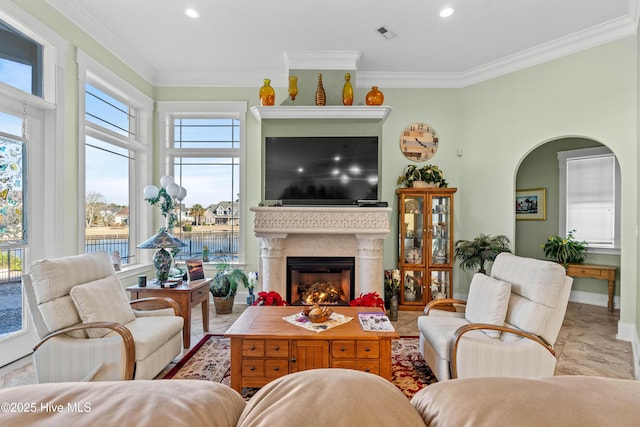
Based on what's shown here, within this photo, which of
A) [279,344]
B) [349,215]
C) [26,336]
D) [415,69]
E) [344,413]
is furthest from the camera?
[415,69]

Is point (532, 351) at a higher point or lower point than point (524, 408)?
lower

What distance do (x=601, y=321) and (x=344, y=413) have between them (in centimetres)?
484

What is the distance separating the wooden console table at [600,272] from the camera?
14.0ft

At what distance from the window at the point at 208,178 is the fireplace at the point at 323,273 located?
1.13 m

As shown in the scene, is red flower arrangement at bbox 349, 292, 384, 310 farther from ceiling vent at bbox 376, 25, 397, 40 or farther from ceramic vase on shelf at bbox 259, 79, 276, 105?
ceiling vent at bbox 376, 25, 397, 40

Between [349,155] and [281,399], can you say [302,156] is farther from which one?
[281,399]

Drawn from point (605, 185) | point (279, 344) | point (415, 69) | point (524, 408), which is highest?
point (415, 69)

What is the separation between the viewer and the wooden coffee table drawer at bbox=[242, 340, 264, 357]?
2191mm

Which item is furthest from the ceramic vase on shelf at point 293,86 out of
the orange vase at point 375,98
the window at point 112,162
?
the window at point 112,162

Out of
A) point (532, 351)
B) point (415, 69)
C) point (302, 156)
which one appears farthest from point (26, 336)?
point (415, 69)

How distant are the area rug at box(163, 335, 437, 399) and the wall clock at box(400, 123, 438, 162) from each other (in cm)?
261

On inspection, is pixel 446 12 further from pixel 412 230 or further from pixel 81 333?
pixel 81 333

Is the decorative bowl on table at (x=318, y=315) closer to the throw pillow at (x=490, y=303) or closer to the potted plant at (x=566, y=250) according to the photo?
the throw pillow at (x=490, y=303)

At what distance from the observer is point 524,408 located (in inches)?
26.3
